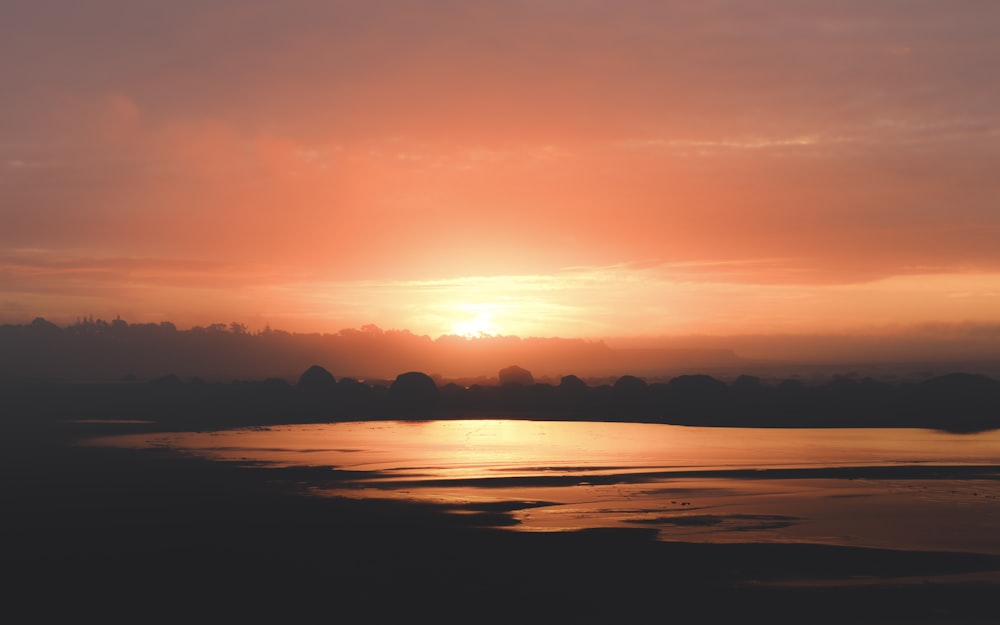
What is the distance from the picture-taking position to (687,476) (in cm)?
3981

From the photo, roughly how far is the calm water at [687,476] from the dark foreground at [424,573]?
2.54m

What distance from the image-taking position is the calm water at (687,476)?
27891 mm

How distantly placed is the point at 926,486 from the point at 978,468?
751cm

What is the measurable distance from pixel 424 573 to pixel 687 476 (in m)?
20.1

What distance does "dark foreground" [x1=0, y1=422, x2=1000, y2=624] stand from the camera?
19234 millimetres

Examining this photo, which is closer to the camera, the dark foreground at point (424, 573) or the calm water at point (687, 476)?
the dark foreground at point (424, 573)

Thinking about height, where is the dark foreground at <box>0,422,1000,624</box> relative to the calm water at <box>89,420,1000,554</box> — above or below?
below

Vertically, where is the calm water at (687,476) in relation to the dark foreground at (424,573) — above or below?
above

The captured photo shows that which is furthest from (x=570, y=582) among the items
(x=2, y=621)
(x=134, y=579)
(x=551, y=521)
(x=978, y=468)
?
(x=978, y=468)

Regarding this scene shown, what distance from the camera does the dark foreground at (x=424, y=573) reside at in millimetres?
19234

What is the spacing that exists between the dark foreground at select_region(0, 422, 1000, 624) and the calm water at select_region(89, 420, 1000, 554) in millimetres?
2539

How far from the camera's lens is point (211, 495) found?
36031mm

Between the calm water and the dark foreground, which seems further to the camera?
the calm water

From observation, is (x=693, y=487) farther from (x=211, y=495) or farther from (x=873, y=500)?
(x=211, y=495)
